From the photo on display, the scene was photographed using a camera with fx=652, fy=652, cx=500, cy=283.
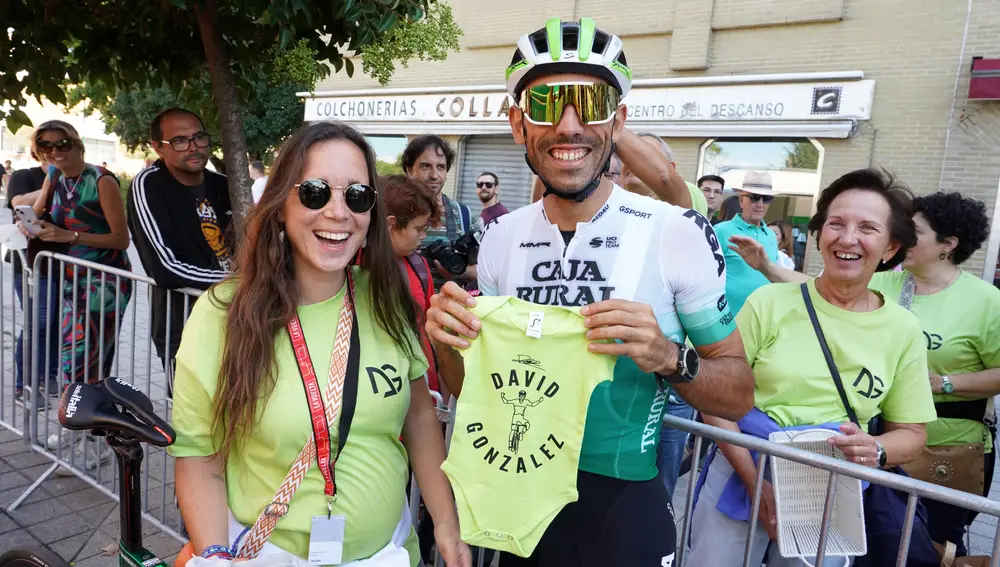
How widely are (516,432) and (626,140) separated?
176 cm

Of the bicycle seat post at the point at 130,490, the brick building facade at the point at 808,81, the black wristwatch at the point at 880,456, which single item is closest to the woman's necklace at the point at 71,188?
the bicycle seat post at the point at 130,490

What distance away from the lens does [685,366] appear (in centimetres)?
157

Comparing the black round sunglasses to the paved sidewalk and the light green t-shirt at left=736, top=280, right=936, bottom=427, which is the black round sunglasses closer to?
the light green t-shirt at left=736, top=280, right=936, bottom=427

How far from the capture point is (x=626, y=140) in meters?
2.97

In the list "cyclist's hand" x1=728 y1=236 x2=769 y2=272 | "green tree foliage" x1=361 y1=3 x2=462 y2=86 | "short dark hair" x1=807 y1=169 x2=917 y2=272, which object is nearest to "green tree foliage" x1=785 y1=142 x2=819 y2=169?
"green tree foliage" x1=361 y1=3 x2=462 y2=86

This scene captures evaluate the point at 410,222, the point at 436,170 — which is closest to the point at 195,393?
the point at 410,222

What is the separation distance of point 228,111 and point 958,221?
404 cm

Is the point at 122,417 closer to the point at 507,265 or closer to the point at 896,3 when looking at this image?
the point at 507,265

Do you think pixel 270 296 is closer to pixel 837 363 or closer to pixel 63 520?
pixel 837 363

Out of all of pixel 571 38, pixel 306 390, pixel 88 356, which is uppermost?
pixel 571 38

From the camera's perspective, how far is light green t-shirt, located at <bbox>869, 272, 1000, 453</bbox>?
3.34 meters

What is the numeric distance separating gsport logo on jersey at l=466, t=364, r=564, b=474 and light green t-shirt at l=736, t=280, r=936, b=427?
1100mm

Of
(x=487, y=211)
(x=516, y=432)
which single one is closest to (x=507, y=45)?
(x=487, y=211)

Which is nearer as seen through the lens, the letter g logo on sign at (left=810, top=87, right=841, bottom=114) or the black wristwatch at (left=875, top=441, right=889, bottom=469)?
the black wristwatch at (left=875, top=441, right=889, bottom=469)
